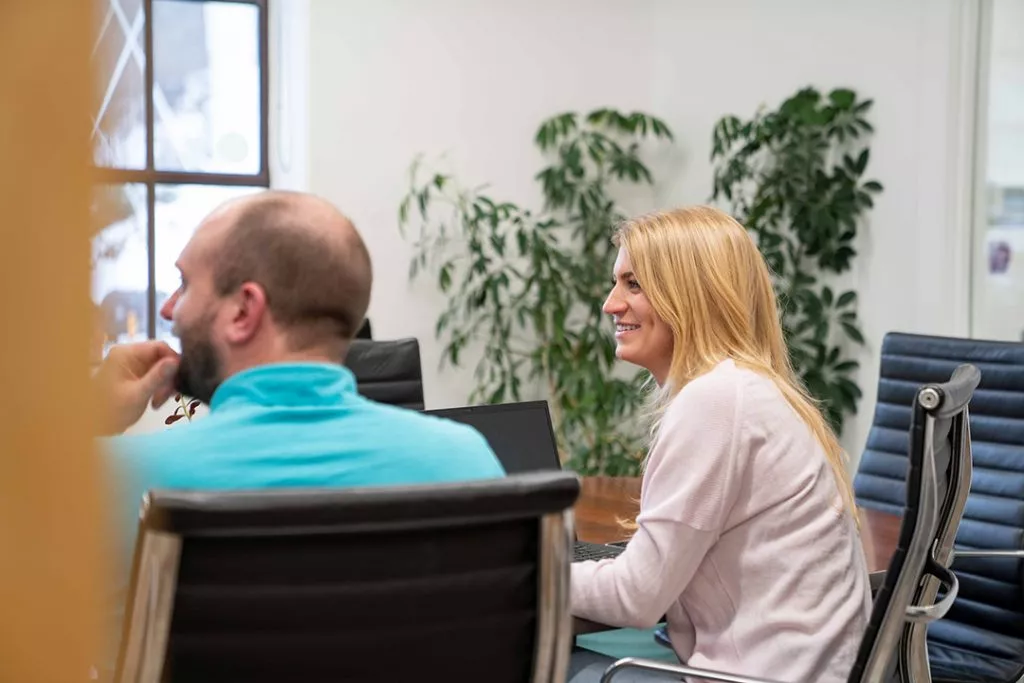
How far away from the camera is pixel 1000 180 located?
4.55 meters

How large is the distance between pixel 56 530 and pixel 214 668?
2.58ft

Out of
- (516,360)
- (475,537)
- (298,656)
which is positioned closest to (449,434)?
(475,537)

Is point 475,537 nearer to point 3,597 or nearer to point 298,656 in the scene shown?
point 298,656

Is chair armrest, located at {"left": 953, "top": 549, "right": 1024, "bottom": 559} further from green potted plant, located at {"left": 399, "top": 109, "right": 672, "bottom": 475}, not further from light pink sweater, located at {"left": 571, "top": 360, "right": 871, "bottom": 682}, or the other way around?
green potted plant, located at {"left": 399, "top": 109, "right": 672, "bottom": 475}

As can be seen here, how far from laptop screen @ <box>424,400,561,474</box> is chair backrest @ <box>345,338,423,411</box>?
1.72 feet

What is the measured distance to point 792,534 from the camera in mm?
1821

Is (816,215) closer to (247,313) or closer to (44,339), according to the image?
(247,313)

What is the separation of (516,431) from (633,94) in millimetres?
3620

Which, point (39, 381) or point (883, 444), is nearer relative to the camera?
point (39, 381)

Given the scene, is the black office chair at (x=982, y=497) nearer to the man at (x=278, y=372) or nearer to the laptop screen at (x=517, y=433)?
the laptop screen at (x=517, y=433)

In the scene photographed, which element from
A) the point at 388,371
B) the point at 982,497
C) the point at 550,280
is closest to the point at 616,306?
the point at 388,371

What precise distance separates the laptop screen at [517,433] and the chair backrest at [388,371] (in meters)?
0.52

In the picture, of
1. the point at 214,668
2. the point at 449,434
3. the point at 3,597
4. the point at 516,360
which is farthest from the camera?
the point at 516,360

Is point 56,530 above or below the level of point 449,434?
above
